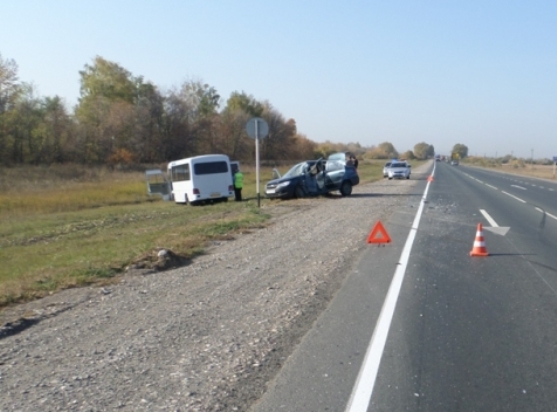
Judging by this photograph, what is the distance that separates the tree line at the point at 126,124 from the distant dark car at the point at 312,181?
38.7m

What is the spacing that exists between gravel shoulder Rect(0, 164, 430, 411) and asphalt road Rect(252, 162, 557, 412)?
34cm

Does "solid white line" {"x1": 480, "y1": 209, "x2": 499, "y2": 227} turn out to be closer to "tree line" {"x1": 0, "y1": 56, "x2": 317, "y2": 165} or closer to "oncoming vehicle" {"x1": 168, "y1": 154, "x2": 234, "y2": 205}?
"oncoming vehicle" {"x1": 168, "y1": 154, "x2": 234, "y2": 205}

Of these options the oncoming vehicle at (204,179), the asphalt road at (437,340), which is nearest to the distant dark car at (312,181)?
the oncoming vehicle at (204,179)

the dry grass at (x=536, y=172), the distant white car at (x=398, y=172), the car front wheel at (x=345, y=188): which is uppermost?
the car front wheel at (x=345, y=188)

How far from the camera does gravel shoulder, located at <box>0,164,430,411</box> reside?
5.13 m

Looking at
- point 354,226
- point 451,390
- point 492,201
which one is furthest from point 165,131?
point 451,390

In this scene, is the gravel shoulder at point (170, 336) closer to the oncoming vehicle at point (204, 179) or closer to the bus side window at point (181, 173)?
the oncoming vehicle at point (204, 179)

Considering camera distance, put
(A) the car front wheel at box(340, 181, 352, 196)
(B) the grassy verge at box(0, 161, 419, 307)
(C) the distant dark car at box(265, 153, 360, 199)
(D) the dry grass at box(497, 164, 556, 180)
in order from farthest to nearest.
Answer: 1. (D) the dry grass at box(497, 164, 556, 180)
2. (A) the car front wheel at box(340, 181, 352, 196)
3. (C) the distant dark car at box(265, 153, 360, 199)
4. (B) the grassy verge at box(0, 161, 419, 307)

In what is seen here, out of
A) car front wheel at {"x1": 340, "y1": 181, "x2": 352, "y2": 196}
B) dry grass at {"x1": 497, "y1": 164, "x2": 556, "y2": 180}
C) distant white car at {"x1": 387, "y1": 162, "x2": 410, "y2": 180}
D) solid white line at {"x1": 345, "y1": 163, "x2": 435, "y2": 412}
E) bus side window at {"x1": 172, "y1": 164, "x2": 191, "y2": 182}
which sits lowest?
dry grass at {"x1": 497, "y1": 164, "x2": 556, "y2": 180}

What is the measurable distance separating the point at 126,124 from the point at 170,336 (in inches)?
2696

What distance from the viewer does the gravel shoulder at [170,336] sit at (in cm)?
513

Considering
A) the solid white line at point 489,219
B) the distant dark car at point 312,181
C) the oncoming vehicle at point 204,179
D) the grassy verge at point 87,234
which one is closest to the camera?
the grassy verge at point 87,234

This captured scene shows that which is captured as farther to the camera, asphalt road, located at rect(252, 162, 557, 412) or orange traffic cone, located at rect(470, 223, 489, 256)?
orange traffic cone, located at rect(470, 223, 489, 256)

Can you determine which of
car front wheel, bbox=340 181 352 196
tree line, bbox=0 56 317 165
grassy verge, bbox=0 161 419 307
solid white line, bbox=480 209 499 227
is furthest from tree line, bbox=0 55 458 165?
solid white line, bbox=480 209 499 227
